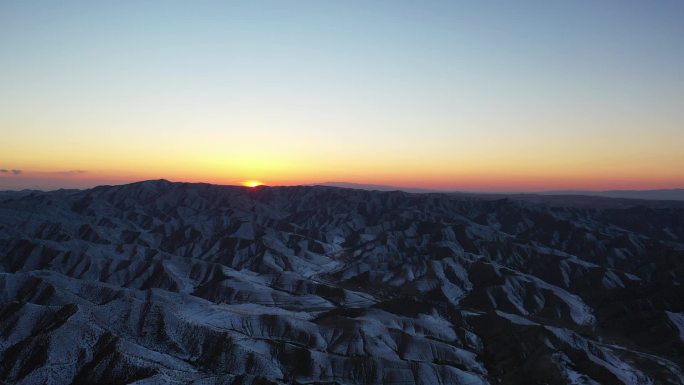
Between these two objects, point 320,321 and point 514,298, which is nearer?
point 320,321

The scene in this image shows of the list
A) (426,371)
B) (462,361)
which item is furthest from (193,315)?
(462,361)

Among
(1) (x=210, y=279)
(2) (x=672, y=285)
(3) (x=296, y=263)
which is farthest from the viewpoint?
(3) (x=296, y=263)

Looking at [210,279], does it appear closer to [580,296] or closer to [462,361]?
[462,361]

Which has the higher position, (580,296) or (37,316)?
(37,316)

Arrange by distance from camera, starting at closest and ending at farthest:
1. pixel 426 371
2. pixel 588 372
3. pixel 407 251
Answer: pixel 426 371
pixel 588 372
pixel 407 251

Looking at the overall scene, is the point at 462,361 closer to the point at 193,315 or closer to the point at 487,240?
the point at 193,315

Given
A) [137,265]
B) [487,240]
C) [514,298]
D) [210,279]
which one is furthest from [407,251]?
[137,265]
